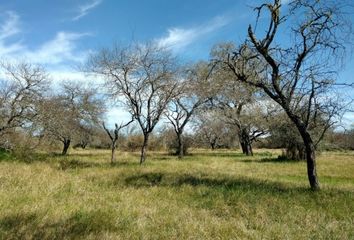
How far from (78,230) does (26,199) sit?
3454 mm

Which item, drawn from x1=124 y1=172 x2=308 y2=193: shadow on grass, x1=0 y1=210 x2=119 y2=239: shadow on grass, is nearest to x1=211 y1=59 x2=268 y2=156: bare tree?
x1=124 y1=172 x2=308 y2=193: shadow on grass

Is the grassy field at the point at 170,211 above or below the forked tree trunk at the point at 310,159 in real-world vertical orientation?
below

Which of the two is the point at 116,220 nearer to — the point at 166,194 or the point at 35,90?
the point at 166,194

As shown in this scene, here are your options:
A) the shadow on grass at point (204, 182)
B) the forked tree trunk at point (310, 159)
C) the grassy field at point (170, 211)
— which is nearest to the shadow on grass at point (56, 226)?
the grassy field at point (170, 211)

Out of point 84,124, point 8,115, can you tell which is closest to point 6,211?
point 8,115

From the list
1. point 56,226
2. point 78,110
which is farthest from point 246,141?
point 56,226

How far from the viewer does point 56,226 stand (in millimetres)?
7422

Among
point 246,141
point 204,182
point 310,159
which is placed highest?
point 246,141

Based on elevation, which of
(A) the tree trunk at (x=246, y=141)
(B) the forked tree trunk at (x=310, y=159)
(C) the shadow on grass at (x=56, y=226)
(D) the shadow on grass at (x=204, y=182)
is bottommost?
(C) the shadow on grass at (x=56, y=226)

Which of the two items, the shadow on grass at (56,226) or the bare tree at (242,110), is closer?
the shadow on grass at (56,226)

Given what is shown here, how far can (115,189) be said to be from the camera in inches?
516

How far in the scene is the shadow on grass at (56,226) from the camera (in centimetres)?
672

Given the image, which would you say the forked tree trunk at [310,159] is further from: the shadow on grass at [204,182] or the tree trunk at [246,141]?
the tree trunk at [246,141]

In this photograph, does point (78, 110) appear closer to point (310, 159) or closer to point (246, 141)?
point (246, 141)
